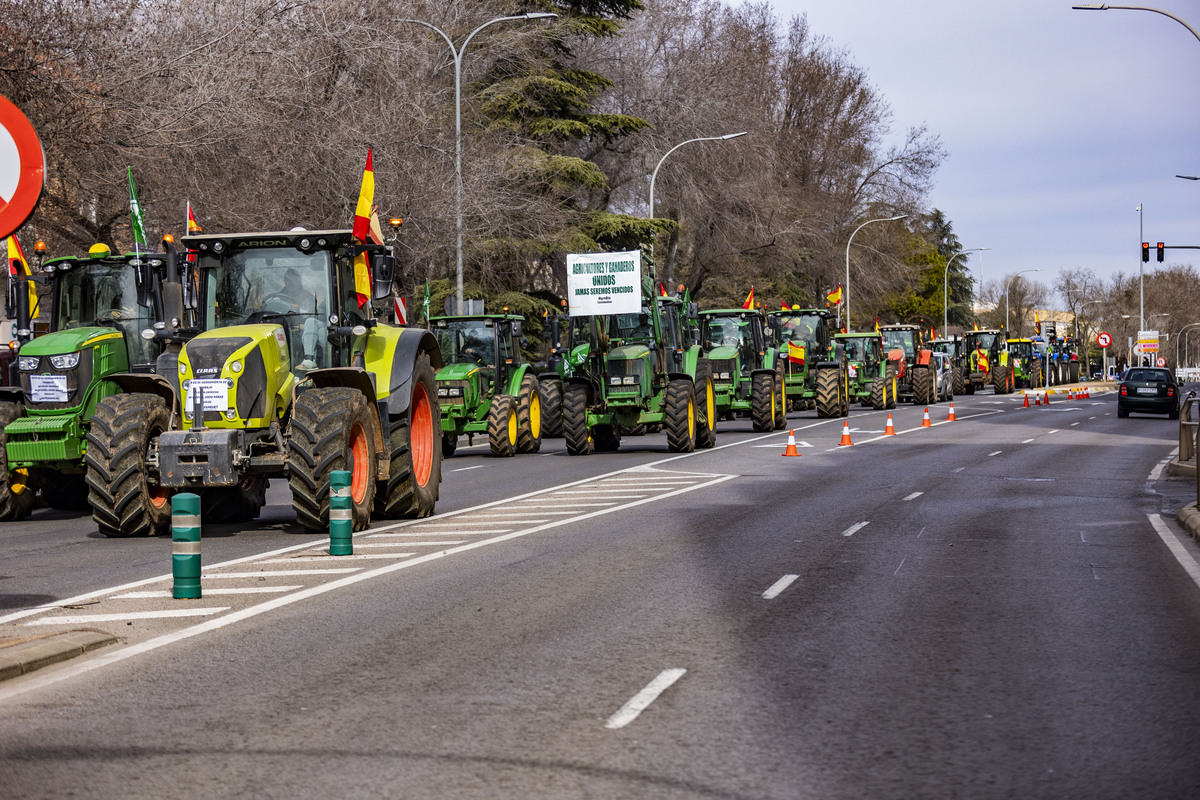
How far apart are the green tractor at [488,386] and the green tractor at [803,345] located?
13.5 meters

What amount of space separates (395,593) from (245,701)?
3.45m

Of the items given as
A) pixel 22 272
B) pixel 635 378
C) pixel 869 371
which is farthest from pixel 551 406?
pixel 869 371

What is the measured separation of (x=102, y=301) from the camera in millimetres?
17453

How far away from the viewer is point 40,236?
26969mm

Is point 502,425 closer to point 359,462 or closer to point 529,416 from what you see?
point 529,416

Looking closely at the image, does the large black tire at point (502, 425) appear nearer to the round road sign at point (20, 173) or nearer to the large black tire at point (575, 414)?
the large black tire at point (575, 414)

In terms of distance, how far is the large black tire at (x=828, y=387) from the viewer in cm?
4144

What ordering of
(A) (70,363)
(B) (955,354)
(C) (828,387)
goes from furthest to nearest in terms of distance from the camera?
(B) (955,354) → (C) (828,387) → (A) (70,363)

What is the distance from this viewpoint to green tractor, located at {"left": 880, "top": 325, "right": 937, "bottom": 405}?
5431cm

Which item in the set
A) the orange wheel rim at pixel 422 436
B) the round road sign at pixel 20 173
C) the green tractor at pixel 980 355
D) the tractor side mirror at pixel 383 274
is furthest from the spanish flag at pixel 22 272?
the green tractor at pixel 980 355

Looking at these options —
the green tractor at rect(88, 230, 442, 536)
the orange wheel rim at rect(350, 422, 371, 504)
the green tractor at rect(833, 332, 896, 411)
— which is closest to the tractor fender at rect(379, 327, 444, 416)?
the green tractor at rect(88, 230, 442, 536)

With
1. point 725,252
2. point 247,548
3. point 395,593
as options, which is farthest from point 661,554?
point 725,252

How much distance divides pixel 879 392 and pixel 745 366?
51.5 feet

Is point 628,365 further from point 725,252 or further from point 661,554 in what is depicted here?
point 725,252
